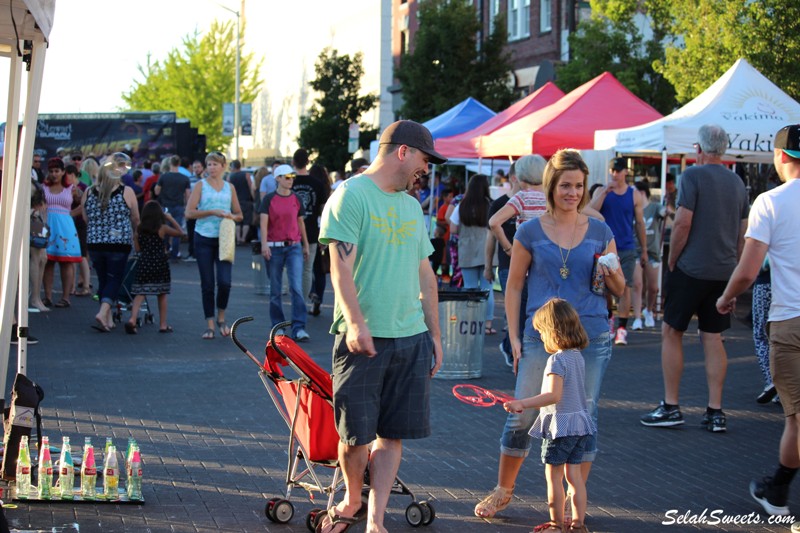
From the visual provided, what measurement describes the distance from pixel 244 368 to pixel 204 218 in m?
2.35

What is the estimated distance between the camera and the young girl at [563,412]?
17.4 feet

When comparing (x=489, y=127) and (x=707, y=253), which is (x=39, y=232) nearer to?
(x=707, y=253)

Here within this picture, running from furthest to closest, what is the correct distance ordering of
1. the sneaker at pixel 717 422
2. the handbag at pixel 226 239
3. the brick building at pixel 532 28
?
the brick building at pixel 532 28 < the handbag at pixel 226 239 < the sneaker at pixel 717 422

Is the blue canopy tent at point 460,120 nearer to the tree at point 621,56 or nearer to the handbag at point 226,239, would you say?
the tree at point 621,56

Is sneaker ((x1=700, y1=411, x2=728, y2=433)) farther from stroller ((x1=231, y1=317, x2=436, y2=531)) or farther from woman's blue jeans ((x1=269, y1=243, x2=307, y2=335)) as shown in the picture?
woman's blue jeans ((x1=269, y1=243, x2=307, y2=335))

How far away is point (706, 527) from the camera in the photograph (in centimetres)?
573

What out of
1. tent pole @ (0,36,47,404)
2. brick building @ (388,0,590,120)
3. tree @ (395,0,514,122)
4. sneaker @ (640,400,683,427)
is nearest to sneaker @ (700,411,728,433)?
sneaker @ (640,400,683,427)

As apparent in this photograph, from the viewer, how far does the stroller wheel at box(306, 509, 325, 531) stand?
543 centimetres

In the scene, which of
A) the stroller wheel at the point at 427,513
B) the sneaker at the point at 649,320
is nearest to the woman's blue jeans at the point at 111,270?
the sneaker at the point at 649,320

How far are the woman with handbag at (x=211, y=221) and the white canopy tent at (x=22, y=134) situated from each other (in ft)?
18.7

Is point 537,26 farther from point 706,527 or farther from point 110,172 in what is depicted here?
point 706,527

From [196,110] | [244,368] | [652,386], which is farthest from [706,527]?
[196,110]

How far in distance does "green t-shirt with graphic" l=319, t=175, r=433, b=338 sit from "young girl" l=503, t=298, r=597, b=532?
2.28 feet

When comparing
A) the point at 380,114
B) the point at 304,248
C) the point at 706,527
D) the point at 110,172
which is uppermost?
the point at 380,114
